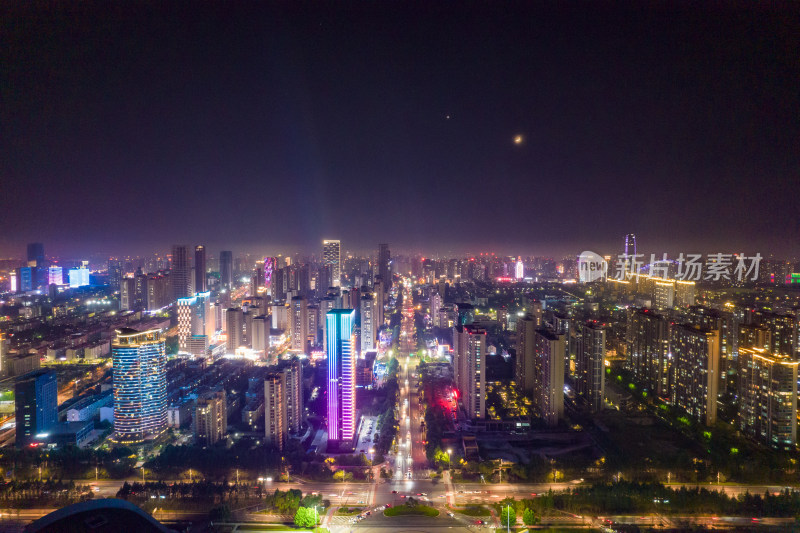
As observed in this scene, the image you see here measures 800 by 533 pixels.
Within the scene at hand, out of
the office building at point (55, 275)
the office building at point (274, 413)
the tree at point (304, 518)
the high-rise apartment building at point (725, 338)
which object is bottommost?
the tree at point (304, 518)

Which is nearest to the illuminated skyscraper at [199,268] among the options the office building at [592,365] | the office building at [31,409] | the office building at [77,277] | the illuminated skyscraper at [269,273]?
the illuminated skyscraper at [269,273]

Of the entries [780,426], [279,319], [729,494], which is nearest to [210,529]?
[729,494]

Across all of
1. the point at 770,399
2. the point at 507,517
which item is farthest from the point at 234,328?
the point at 770,399

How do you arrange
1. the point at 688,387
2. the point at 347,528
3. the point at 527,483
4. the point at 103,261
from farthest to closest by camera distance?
the point at 103,261 → the point at 688,387 → the point at 527,483 → the point at 347,528

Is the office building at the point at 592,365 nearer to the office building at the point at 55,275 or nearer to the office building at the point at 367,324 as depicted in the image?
the office building at the point at 367,324

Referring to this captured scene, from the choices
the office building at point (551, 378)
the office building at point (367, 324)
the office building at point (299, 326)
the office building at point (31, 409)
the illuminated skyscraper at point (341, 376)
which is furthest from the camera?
the office building at point (299, 326)

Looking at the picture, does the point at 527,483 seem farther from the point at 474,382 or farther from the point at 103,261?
the point at 103,261
